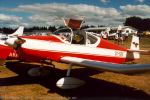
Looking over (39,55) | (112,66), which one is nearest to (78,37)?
(39,55)

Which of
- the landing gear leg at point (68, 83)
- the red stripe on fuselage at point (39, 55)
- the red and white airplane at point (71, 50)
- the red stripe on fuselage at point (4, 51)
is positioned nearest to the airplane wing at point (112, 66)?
the red and white airplane at point (71, 50)

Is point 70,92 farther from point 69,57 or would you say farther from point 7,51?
point 7,51

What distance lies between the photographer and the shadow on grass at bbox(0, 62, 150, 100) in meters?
8.40

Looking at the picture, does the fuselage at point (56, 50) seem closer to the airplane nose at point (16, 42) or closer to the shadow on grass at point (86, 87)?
the airplane nose at point (16, 42)

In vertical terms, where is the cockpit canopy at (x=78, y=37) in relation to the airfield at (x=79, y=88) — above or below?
above

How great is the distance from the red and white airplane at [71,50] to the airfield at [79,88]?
561 mm

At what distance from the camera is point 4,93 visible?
858 cm

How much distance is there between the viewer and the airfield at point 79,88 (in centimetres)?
826

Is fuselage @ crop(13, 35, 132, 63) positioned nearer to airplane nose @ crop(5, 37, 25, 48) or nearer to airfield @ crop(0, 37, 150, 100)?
airplane nose @ crop(5, 37, 25, 48)

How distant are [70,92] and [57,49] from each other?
5.65ft

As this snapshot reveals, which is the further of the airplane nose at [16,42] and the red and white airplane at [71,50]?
the airplane nose at [16,42]

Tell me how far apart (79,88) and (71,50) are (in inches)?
59.1

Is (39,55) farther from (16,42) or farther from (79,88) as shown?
(79,88)

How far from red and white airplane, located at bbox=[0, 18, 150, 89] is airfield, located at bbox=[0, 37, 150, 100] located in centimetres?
56
